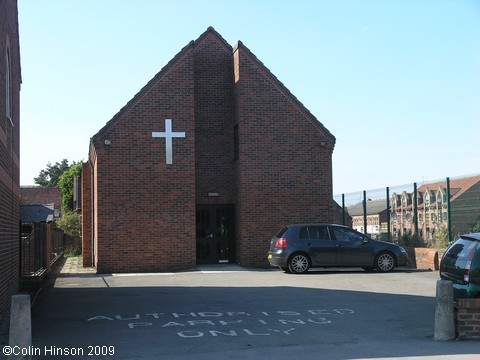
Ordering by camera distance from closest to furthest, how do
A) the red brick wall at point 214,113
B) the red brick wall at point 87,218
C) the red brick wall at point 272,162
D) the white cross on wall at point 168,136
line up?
the white cross on wall at point 168,136, the red brick wall at point 272,162, the red brick wall at point 214,113, the red brick wall at point 87,218

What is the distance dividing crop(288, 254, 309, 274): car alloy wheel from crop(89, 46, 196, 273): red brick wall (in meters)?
3.93

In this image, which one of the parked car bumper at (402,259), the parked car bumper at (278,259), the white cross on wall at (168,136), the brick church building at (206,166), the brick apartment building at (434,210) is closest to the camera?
the parked car bumper at (278,259)

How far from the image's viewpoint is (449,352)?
7.70 metres

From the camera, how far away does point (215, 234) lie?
74.4 feet

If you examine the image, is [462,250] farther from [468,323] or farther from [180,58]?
[180,58]

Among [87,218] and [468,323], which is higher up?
[87,218]

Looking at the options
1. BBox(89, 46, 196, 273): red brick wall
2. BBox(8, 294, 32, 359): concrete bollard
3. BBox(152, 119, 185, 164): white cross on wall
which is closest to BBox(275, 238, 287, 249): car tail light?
BBox(89, 46, 196, 273): red brick wall

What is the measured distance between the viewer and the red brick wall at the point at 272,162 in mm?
21688

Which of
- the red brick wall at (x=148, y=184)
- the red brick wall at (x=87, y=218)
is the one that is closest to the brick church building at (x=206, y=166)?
the red brick wall at (x=148, y=184)

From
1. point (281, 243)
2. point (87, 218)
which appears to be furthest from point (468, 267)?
point (87, 218)

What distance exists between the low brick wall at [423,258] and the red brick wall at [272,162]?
319 cm

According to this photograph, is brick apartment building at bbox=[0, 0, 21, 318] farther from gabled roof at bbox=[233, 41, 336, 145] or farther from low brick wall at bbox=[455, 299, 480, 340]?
gabled roof at bbox=[233, 41, 336, 145]

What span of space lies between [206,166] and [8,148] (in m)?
10.0

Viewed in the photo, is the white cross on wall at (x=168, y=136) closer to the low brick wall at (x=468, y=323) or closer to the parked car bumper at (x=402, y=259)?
the parked car bumper at (x=402, y=259)
